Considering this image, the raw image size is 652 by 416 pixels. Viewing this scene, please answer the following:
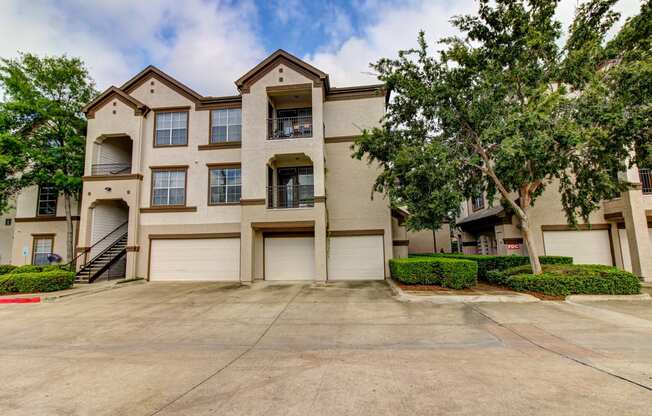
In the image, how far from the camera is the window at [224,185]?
632 inches

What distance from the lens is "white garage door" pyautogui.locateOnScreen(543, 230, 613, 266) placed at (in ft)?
48.8

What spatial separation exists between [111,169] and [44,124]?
164 inches

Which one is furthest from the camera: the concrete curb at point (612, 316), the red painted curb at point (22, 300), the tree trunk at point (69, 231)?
the tree trunk at point (69, 231)

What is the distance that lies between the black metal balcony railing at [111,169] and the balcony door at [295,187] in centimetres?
866

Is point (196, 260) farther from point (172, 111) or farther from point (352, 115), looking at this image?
point (352, 115)

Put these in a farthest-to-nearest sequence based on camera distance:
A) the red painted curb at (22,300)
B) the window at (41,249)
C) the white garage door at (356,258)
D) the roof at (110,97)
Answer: the window at (41,249)
the roof at (110,97)
the white garage door at (356,258)
the red painted curb at (22,300)

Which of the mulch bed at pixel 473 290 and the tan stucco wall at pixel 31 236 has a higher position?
the tan stucco wall at pixel 31 236

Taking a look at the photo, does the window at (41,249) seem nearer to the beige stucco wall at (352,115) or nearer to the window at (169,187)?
the window at (169,187)

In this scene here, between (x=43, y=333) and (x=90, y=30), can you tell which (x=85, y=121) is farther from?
(x=43, y=333)

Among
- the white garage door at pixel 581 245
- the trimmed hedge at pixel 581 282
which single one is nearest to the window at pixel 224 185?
the trimmed hedge at pixel 581 282

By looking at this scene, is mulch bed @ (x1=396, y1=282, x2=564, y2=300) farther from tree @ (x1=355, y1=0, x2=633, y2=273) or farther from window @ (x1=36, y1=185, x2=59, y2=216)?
window @ (x1=36, y1=185, x2=59, y2=216)

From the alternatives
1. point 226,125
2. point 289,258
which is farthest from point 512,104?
point 226,125

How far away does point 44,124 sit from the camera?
1675 cm

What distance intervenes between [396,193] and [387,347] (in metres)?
7.18
